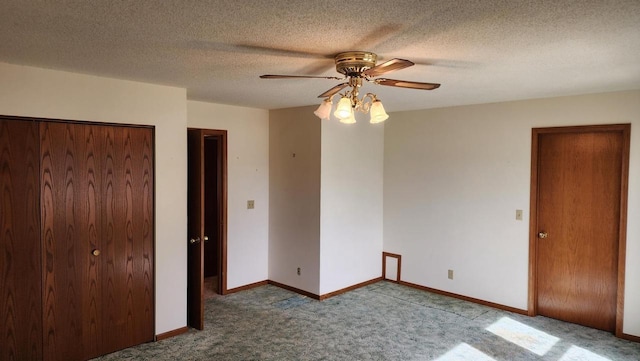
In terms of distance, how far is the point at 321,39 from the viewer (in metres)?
2.22

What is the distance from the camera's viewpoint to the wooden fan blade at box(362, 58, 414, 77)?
6.75 ft

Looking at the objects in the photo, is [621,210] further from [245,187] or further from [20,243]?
[20,243]

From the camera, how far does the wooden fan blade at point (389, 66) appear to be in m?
2.06

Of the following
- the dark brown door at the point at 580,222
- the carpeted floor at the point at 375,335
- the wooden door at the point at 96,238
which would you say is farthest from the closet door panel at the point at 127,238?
the dark brown door at the point at 580,222

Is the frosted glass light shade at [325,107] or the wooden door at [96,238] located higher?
the frosted glass light shade at [325,107]

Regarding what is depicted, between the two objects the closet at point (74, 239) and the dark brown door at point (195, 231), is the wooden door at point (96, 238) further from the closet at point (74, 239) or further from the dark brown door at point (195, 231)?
the dark brown door at point (195, 231)

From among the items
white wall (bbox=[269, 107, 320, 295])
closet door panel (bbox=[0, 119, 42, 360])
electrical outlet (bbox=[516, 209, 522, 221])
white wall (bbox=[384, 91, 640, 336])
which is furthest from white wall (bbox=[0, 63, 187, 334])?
electrical outlet (bbox=[516, 209, 522, 221])

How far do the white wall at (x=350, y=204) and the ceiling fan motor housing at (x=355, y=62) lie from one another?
2285 millimetres

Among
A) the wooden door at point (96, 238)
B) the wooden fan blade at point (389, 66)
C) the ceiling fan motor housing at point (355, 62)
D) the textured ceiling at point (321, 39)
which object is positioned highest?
the textured ceiling at point (321, 39)

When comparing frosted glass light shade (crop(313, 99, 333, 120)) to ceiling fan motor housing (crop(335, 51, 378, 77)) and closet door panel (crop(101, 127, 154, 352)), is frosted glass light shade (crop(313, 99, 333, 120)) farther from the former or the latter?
closet door panel (crop(101, 127, 154, 352))

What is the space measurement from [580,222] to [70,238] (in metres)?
4.52

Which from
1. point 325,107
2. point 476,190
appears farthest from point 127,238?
point 476,190

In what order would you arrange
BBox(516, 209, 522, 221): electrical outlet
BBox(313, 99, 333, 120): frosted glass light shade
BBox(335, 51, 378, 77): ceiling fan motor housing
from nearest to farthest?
BBox(335, 51, 378, 77): ceiling fan motor housing → BBox(313, 99, 333, 120): frosted glass light shade → BBox(516, 209, 522, 221): electrical outlet

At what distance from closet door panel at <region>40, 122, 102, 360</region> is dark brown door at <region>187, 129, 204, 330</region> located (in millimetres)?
845
